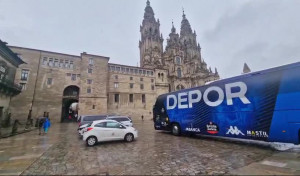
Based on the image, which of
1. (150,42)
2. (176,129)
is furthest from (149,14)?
(176,129)

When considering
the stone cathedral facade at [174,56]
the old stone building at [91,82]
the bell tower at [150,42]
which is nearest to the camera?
the old stone building at [91,82]

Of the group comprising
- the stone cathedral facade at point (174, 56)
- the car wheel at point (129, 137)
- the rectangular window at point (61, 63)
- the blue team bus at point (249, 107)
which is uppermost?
the stone cathedral facade at point (174, 56)

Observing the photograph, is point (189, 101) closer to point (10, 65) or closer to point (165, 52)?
point (10, 65)

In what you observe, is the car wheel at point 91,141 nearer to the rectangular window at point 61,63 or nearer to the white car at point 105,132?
the white car at point 105,132

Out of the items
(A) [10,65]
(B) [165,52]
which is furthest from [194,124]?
(B) [165,52]

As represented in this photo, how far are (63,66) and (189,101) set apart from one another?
34731mm

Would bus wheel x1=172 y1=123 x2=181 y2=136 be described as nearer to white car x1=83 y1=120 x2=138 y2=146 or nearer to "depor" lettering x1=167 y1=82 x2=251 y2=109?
"depor" lettering x1=167 y1=82 x2=251 y2=109

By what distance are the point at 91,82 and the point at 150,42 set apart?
31.6 meters

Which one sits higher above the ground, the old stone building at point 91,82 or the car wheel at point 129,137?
the old stone building at point 91,82

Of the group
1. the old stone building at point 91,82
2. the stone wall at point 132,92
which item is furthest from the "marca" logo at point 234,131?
the stone wall at point 132,92

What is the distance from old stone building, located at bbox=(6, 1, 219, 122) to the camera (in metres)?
30.8

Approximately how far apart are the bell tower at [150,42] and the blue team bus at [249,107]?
42593 mm

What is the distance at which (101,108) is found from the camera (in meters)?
36.0

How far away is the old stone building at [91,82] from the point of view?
30.8m
